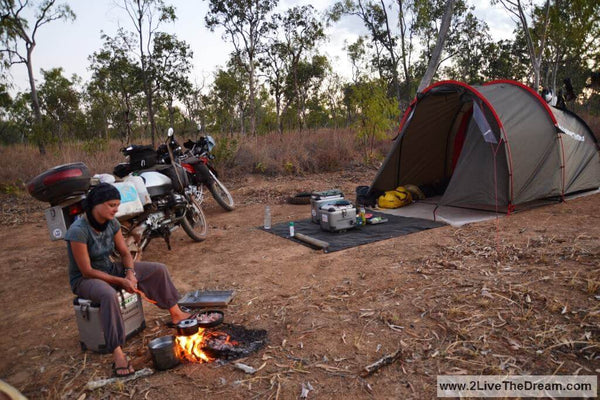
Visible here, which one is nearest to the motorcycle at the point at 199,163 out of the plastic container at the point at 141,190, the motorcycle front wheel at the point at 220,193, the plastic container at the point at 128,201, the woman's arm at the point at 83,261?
the motorcycle front wheel at the point at 220,193

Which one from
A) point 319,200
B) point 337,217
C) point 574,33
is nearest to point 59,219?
point 337,217

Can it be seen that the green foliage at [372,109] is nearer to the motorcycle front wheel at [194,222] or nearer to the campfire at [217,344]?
the motorcycle front wheel at [194,222]

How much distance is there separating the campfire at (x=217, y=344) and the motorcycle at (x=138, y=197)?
163cm

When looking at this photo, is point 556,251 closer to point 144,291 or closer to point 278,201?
point 144,291

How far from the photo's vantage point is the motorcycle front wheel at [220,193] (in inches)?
248

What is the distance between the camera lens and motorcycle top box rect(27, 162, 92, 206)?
316 centimetres

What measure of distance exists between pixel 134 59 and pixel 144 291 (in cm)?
1753

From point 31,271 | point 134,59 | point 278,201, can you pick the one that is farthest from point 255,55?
point 31,271

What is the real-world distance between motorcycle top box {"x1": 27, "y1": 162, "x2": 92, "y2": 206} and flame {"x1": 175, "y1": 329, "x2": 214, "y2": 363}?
1.70 metres

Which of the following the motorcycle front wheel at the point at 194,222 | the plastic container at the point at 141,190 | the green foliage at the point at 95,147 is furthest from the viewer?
the green foliage at the point at 95,147

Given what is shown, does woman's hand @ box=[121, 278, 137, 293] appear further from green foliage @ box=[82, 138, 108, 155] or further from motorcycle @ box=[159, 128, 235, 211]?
green foliage @ box=[82, 138, 108, 155]

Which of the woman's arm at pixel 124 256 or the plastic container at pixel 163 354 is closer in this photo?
the plastic container at pixel 163 354

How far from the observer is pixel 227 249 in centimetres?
485

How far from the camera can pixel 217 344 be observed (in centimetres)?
241
